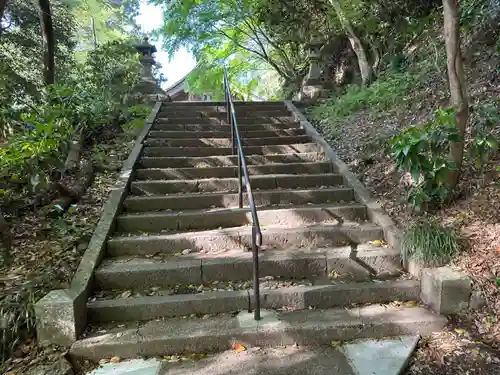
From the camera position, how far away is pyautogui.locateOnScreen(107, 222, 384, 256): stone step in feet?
10.9

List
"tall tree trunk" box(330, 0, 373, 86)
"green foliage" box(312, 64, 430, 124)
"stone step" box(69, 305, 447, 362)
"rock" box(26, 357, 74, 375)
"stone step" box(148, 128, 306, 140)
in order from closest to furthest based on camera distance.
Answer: "rock" box(26, 357, 74, 375) < "stone step" box(69, 305, 447, 362) < "green foliage" box(312, 64, 430, 124) < "stone step" box(148, 128, 306, 140) < "tall tree trunk" box(330, 0, 373, 86)

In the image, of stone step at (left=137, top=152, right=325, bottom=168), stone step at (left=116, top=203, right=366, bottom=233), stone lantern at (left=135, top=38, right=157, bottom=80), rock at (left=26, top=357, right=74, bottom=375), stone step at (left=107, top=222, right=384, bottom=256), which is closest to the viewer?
rock at (left=26, top=357, right=74, bottom=375)

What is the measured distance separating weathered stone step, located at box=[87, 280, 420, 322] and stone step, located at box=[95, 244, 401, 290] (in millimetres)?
207

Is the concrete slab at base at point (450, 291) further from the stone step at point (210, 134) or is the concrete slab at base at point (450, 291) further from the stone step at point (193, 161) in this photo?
the stone step at point (210, 134)

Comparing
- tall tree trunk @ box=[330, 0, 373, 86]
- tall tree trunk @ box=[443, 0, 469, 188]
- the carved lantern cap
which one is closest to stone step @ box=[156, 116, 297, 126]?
tall tree trunk @ box=[330, 0, 373, 86]

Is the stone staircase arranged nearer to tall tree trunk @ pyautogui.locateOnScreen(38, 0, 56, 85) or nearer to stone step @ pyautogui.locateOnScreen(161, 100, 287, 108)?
stone step @ pyautogui.locateOnScreen(161, 100, 287, 108)

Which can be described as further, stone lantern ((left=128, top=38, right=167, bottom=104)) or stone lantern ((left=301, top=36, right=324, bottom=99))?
stone lantern ((left=301, top=36, right=324, bottom=99))

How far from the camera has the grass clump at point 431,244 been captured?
9.21 feet

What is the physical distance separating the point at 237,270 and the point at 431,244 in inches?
62.2

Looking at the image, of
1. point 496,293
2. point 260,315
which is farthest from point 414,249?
point 260,315

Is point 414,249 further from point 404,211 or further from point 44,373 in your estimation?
point 44,373

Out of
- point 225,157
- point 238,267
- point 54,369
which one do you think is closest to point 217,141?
point 225,157

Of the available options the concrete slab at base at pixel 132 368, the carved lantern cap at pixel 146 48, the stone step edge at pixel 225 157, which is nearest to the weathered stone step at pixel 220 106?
the carved lantern cap at pixel 146 48

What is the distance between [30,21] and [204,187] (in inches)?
253
